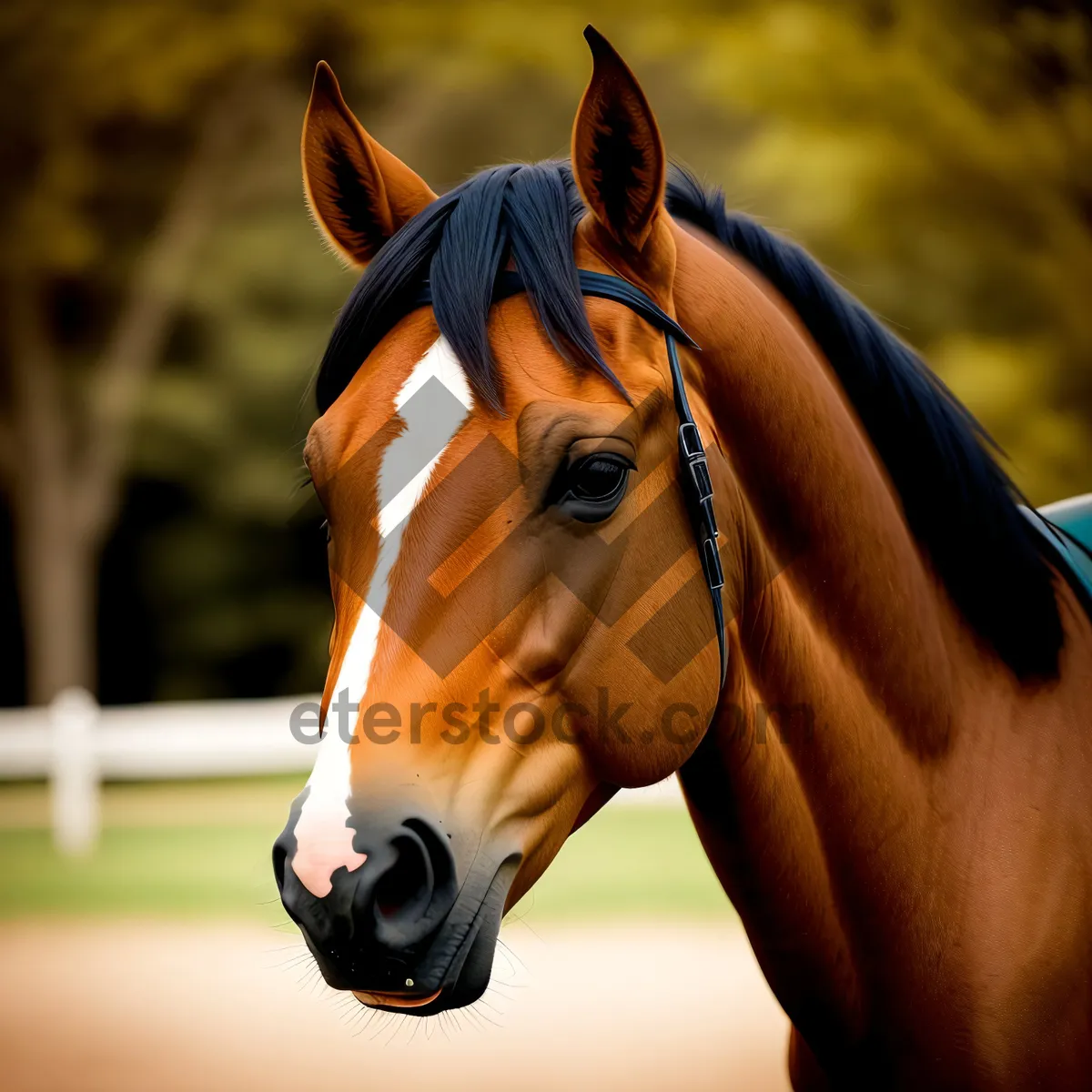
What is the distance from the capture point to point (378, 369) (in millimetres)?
1996

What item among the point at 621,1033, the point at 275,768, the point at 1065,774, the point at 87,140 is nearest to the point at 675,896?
the point at 621,1033

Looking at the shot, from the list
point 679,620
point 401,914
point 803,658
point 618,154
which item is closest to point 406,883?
point 401,914

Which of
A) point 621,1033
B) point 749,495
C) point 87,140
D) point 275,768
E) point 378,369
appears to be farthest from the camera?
point 87,140

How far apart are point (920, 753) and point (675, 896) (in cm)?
648

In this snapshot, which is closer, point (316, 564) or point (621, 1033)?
point (621, 1033)

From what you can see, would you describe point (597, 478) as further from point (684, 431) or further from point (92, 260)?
point (92, 260)

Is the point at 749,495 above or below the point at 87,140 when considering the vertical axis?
below

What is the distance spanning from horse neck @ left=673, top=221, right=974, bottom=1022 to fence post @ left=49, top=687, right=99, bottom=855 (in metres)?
9.23

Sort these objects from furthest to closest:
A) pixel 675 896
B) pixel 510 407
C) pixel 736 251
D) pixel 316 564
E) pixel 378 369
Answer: pixel 316 564
pixel 675 896
pixel 736 251
pixel 378 369
pixel 510 407

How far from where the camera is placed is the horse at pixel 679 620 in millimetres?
1738

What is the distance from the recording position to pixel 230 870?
921 centimetres

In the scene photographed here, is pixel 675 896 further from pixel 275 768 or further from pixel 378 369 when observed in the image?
pixel 378 369

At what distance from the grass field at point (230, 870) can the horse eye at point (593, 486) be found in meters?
5.33

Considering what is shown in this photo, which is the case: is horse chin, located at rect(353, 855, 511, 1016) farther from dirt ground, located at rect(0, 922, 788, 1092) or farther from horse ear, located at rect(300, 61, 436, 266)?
dirt ground, located at rect(0, 922, 788, 1092)
